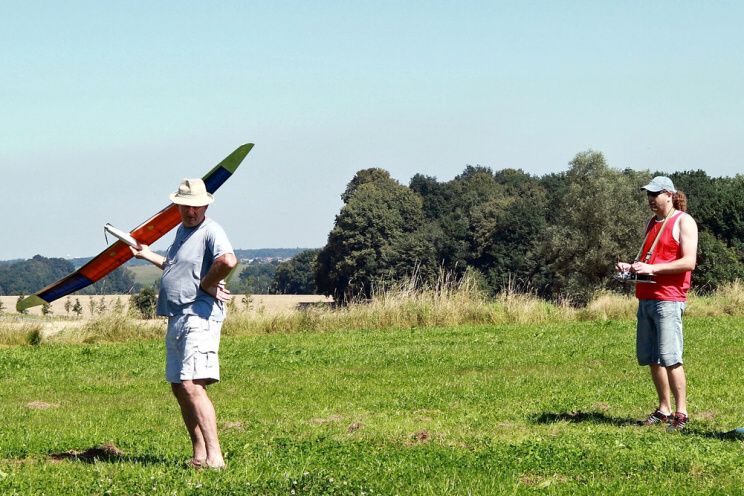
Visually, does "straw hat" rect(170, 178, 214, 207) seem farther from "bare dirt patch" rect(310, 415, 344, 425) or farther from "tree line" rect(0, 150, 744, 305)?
"tree line" rect(0, 150, 744, 305)

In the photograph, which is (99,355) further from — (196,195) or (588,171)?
(588,171)

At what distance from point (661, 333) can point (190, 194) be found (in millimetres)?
4061

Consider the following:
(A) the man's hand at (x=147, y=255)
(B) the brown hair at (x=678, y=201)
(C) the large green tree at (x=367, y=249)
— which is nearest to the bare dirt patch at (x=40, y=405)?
(A) the man's hand at (x=147, y=255)

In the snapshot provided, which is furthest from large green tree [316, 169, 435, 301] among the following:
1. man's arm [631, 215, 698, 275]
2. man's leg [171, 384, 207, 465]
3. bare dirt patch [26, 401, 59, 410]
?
man's leg [171, 384, 207, 465]

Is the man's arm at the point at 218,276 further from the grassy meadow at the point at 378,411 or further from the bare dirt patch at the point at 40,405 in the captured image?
the bare dirt patch at the point at 40,405

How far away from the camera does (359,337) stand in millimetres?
18047

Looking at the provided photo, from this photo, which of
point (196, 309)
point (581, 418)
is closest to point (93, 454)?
point (196, 309)

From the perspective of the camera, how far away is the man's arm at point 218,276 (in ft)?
21.2

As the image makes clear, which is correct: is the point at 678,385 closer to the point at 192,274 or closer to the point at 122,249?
the point at 192,274

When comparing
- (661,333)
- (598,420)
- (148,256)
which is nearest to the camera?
(148,256)

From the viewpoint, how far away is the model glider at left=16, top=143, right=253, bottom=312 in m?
8.66

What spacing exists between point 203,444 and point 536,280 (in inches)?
2540

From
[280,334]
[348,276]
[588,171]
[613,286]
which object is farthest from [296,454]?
[348,276]

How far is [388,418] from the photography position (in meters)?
9.23
